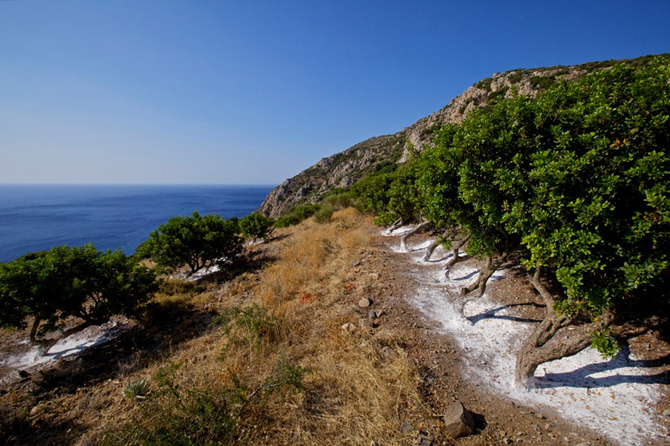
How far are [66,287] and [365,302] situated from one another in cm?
707

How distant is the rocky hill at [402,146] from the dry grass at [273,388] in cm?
3494

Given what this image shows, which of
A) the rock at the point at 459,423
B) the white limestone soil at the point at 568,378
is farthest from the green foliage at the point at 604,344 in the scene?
the rock at the point at 459,423

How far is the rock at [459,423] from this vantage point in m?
2.89

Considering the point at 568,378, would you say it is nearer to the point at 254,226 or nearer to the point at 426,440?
the point at 426,440

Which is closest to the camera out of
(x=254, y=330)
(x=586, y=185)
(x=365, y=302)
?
(x=586, y=185)

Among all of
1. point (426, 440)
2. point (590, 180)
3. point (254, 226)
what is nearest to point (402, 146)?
point (254, 226)

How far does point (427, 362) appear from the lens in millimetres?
4172

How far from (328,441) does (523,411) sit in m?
→ 2.58

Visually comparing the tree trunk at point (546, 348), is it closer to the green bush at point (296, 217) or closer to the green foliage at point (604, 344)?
the green foliage at point (604, 344)

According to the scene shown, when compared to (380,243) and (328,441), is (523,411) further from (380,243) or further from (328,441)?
(380,243)

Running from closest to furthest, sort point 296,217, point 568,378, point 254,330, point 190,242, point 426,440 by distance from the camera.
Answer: point 426,440, point 568,378, point 254,330, point 190,242, point 296,217

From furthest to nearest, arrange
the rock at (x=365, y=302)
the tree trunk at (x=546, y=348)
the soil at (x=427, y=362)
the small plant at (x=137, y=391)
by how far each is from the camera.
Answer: the rock at (x=365, y=302) → the small plant at (x=137, y=391) → the tree trunk at (x=546, y=348) → the soil at (x=427, y=362)

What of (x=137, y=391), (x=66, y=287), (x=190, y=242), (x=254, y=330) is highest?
(x=190, y=242)

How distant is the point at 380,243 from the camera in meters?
11.3
